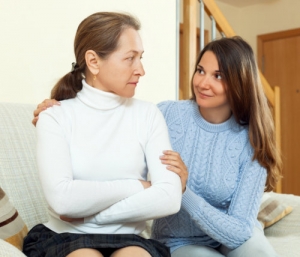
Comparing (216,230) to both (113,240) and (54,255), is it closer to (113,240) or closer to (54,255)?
(113,240)

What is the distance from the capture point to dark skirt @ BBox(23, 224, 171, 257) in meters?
1.07

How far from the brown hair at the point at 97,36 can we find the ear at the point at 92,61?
0.01 m

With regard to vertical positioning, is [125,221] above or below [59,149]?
below

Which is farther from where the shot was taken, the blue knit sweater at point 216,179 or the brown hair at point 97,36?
the blue knit sweater at point 216,179

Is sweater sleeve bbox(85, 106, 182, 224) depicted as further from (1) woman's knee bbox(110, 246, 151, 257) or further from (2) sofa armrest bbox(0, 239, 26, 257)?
(2) sofa armrest bbox(0, 239, 26, 257)

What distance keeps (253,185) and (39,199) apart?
2.26 feet

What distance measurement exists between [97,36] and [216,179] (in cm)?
61

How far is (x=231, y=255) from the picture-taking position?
57.5 inches

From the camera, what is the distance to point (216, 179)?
1503mm

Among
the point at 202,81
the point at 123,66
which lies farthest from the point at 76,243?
the point at 202,81

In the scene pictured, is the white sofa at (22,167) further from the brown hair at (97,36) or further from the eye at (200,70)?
the eye at (200,70)

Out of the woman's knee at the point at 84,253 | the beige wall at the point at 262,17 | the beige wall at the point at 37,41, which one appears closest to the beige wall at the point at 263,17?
the beige wall at the point at 262,17

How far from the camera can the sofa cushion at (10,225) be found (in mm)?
1166

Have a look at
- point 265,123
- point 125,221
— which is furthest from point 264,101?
point 125,221
